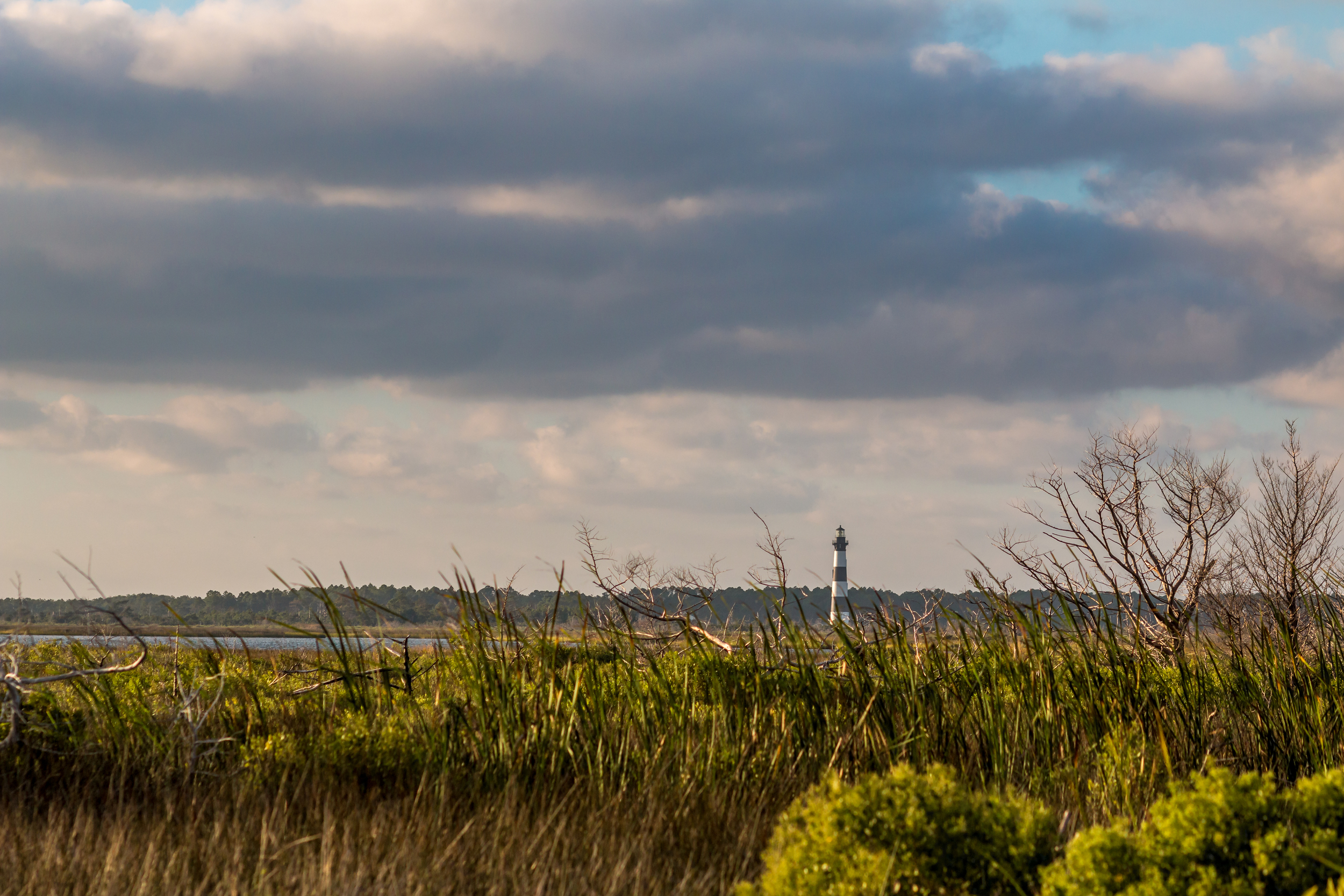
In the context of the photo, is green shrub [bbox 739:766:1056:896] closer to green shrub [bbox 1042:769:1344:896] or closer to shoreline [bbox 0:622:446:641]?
green shrub [bbox 1042:769:1344:896]

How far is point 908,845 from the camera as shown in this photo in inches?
139

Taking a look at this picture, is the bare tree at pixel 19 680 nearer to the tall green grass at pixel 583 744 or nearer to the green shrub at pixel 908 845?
the tall green grass at pixel 583 744

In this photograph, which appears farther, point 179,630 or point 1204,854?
point 179,630

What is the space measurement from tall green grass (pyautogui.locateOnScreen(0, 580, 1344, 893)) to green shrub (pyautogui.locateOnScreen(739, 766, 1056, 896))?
26.3 inches

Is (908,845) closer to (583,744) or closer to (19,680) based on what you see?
(583,744)

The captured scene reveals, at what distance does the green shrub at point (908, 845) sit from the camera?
352cm

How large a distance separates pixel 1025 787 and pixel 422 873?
350 centimetres

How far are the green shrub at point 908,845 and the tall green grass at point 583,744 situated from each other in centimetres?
67

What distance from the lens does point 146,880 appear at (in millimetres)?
4137

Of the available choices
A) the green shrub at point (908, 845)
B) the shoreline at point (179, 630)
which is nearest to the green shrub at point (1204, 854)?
the green shrub at point (908, 845)

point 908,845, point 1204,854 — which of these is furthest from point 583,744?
point 1204,854

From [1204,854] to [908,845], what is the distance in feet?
3.00

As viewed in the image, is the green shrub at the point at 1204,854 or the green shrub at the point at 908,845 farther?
the green shrub at the point at 908,845

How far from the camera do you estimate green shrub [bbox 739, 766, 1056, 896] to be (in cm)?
352
